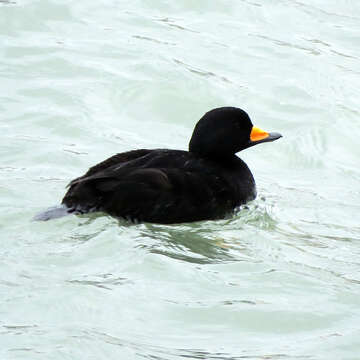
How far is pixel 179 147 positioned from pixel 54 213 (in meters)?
2.44

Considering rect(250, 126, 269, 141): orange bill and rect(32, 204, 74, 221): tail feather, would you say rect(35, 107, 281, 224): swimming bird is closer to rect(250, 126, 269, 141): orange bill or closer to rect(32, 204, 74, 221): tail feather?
rect(32, 204, 74, 221): tail feather

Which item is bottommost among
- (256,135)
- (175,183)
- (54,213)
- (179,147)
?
(179,147)

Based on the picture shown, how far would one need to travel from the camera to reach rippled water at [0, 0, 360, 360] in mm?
5754

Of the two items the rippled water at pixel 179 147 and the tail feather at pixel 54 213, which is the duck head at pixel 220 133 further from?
the tail feather at pixel 54 213

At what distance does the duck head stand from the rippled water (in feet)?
1.76

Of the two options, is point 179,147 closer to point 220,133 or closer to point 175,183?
point 220,133

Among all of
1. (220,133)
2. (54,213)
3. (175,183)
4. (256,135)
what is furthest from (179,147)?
(54,213)

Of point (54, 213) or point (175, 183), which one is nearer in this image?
point (54, 213)

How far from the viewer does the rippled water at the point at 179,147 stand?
18.9 ft

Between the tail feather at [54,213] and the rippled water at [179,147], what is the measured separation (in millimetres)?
53

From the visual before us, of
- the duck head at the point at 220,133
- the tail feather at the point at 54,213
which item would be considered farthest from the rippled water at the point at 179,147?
the duck head at the point at 220,133

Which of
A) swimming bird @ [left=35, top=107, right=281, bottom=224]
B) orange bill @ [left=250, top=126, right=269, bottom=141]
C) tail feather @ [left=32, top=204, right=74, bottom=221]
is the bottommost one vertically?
tail feather @ [left=32, top=204, right=74, bottom=221]

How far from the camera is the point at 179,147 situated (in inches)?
374

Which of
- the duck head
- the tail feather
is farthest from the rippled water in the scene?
the duck head
